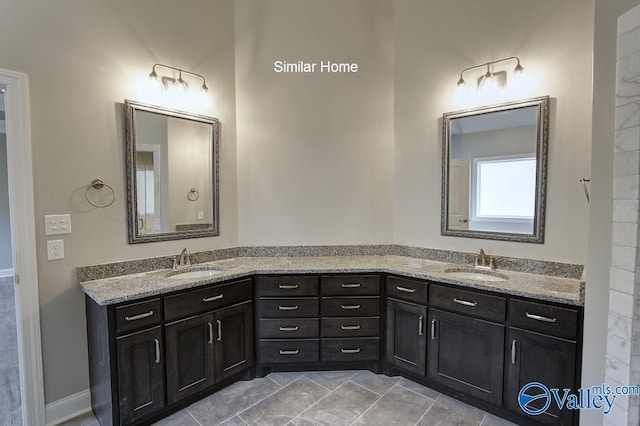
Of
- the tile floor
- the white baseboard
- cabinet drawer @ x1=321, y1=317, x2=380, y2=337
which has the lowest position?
the tile floor

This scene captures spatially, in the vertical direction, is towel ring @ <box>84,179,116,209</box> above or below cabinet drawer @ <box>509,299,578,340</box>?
above

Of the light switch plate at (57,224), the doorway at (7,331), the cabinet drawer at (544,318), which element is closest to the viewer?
the cabinet drawer at (544,318)

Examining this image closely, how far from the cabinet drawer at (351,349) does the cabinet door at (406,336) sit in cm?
11

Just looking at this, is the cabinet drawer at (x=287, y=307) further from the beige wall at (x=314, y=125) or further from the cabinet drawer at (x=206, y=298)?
the beige wall at (x=314, y=125)

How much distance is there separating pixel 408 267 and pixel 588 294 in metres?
1.13

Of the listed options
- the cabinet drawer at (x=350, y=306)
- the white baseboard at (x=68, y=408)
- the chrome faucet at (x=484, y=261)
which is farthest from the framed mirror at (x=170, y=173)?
the chrome faucet at (x=484, y=261)

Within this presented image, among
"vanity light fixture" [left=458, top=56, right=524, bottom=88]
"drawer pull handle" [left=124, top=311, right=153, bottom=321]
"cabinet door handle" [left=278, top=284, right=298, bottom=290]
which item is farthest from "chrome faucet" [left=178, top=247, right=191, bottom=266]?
"vanity light fixture" [left=458, top=56, right=524, bottom=88]

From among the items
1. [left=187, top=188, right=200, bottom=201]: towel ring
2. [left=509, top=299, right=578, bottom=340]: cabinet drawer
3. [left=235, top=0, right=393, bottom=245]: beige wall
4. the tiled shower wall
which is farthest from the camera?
[left=235, top=0, right=393, bottom=245]: beige wall

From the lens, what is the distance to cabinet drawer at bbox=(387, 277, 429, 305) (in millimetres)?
2420

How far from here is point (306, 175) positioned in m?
3.07

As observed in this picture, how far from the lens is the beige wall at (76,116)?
200 centimetres

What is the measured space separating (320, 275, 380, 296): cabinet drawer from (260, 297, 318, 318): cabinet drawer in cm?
14
